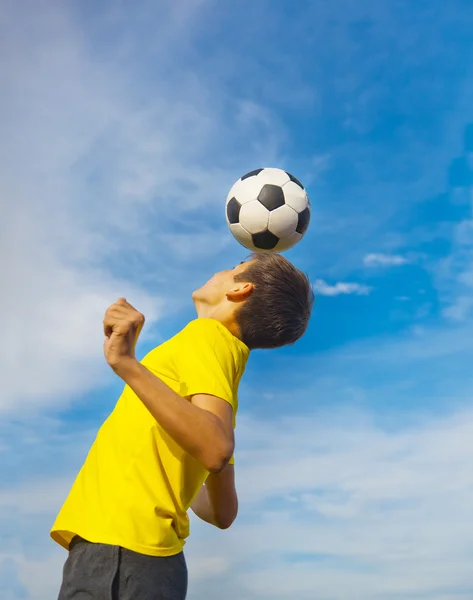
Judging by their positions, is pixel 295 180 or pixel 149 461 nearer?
pixel 149 461

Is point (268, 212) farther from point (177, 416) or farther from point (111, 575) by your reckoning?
point (111, 575)

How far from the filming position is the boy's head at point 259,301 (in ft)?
14.0

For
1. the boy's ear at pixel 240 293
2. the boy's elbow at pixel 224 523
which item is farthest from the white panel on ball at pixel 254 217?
the boy's elbow at pixel 224 523

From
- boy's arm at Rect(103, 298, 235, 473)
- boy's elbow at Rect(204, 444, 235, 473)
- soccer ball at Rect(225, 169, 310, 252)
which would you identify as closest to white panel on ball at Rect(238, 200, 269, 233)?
soccer ball at Rect(225, 169, 310, 252)

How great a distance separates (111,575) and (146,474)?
0.50 metres

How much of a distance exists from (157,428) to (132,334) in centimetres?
Result: 61

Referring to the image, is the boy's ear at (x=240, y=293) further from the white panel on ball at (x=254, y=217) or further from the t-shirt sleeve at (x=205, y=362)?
the white panel on ball at (x=254, y=217)

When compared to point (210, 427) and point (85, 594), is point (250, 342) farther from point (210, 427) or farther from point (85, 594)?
point (85, 594)

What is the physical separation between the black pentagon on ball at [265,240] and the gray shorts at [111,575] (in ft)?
13.4

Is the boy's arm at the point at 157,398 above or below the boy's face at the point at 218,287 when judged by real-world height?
below

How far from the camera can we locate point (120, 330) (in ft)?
10.4

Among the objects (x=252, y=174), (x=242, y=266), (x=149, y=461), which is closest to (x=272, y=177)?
(x=252, y=174)

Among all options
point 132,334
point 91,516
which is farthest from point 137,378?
point 91,516

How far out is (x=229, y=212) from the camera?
724 cm
